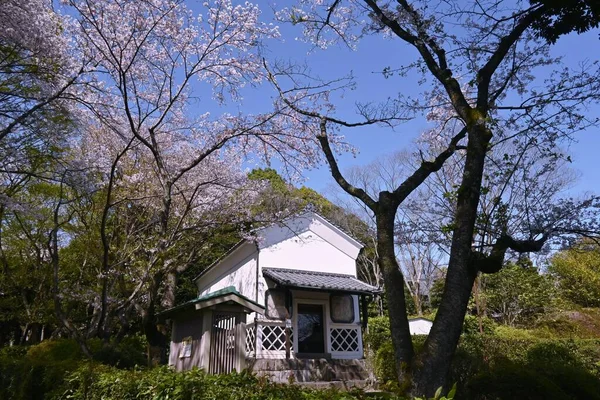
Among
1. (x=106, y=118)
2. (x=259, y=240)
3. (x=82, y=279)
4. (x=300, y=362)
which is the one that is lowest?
(x=300, y=362)

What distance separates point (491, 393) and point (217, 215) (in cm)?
846

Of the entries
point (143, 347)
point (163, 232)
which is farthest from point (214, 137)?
point (143, 347)

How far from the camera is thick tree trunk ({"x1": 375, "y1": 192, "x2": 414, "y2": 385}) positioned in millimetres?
3730

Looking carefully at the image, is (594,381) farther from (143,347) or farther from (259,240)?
(143,347)

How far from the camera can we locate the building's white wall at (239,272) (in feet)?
40.9

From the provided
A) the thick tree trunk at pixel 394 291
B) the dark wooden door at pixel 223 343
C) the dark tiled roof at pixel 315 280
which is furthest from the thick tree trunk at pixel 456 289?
the dark tiled roof at pixel 315 280

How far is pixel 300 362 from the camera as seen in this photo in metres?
10.2

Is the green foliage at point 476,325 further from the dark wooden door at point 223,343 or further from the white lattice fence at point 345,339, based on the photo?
the dark wooden door at point 223,343

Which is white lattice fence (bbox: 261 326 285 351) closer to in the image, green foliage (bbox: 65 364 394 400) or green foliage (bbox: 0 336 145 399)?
green foliage (bbox: 0 336 145 399)

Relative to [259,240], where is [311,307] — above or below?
below

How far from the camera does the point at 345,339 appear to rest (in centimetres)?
1226

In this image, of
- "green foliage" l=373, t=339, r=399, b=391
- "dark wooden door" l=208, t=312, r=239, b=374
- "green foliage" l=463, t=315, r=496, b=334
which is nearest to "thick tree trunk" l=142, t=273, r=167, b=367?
"dark wooden door" l=208, t=312, r=239, b=374

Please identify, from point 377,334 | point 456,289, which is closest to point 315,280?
point 377,334

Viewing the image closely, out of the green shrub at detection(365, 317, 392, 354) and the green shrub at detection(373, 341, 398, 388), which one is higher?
the green shrub at detection(365, 317, 392, 354)
